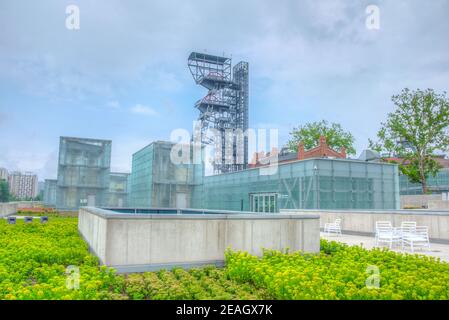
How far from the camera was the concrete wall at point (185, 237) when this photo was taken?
28.5 feet

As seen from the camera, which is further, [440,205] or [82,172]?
[82,172]

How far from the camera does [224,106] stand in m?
71.6

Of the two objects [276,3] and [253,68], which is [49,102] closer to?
[276,3]

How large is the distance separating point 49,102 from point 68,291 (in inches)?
876

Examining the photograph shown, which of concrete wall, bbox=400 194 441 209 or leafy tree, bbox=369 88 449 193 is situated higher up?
leafy tree, bbox=369 88 449 193

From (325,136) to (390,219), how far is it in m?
48.4

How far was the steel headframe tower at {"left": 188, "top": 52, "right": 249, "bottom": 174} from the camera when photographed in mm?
70188

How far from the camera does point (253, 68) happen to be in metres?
76.1

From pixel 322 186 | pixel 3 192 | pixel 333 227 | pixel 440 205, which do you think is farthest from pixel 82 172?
pixel 3 192

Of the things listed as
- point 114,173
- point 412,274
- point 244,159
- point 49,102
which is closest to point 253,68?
point 244,159

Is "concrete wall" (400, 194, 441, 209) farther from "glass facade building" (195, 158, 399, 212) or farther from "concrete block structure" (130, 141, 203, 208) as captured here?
"concrete block structure" (130, 141, 203, 208)

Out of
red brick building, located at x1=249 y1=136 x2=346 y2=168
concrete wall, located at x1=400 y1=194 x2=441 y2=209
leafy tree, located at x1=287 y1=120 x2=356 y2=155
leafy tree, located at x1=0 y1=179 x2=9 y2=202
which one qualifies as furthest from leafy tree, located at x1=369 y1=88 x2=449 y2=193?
leafy tree, located at x1=0 y1=179 x2=9 y2=202

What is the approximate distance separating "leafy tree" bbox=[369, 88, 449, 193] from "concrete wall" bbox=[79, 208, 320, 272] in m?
40.9

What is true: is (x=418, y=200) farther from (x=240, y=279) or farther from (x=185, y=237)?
(x=240, y=279)
